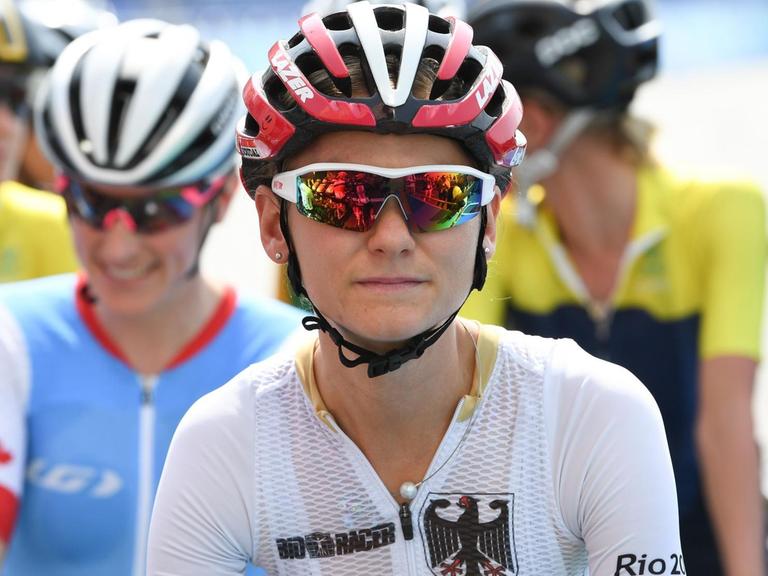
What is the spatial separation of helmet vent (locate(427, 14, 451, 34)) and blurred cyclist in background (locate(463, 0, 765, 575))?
1.97 m

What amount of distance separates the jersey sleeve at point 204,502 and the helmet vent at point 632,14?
3399 millimetres

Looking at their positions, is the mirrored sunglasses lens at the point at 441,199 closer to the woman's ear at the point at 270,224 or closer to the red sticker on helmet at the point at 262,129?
the red sticker on helmet at the point at 262,129

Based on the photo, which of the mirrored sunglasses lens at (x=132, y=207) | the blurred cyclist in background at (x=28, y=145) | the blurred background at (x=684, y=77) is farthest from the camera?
the blurred background at (x=684, y=77)

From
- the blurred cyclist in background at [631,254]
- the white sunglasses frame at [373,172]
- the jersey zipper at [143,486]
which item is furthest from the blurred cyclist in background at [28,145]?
the white sunglasses frame at [373,172]

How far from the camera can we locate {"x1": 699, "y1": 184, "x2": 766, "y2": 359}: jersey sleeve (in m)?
5.23

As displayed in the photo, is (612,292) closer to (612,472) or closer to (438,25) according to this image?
(438,25)

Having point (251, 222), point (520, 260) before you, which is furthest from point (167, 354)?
point (251, 222)

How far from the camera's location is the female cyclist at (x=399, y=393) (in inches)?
119

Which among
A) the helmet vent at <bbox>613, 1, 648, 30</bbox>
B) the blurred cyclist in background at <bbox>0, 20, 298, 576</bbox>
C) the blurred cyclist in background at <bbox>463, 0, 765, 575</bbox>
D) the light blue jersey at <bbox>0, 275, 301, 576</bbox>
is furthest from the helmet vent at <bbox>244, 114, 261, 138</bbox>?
the helmet vent at <bbox>613, 1, 648, 30</bbox>

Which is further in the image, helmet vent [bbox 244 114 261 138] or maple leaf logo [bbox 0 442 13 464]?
maple leaf logo [bbox 0 442 13 464]

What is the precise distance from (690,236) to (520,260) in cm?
67

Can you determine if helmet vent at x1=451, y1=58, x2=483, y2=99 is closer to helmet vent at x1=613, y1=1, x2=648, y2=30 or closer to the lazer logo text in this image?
the lazer logo text

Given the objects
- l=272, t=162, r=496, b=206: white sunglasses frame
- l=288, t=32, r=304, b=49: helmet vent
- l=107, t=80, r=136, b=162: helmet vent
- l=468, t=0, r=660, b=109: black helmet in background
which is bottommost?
l=272, t=162, r=496, b=206: white sunglasses frame

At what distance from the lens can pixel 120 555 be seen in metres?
4.65
